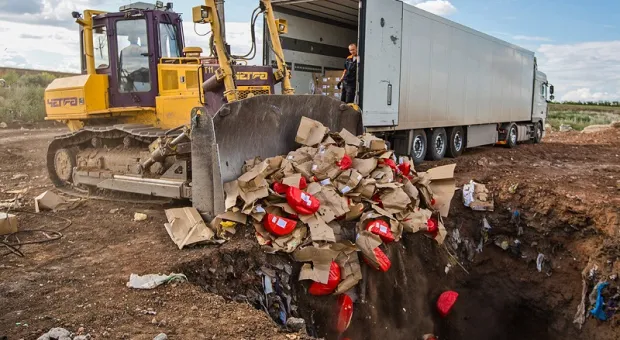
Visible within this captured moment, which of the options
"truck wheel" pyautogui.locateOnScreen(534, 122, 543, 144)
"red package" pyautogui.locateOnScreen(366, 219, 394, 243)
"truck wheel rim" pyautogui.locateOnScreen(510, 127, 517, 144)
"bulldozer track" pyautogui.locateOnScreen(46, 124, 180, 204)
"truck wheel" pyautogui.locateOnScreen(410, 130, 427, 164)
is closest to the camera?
"red package" pyautogui.locateOnScreen(366, 219, 394, 243)

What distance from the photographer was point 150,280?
466 centimetres

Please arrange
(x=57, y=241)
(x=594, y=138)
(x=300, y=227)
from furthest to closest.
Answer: (x=594, y=138) < (x=57, y=241) < (x=300, y=227)

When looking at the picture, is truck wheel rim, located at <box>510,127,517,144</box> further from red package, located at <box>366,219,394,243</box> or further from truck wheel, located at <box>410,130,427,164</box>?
red package, located at <box>366,219,394,243</box>

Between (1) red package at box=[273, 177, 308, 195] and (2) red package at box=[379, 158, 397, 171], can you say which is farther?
(2) red package at box=[379, 158, 397, 171]

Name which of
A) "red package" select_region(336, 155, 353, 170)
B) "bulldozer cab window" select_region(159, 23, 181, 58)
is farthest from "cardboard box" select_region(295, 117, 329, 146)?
"bulldozer cab window" select_region(159, 23, 181, 58)

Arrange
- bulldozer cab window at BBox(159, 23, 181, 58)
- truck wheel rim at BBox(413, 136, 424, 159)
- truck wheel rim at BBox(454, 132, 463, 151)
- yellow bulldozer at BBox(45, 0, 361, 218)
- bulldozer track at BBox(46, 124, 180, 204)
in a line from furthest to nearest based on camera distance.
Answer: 1. truck wheel rim at BBox(454, 132, 463, 151)
2. truck wheel rim at BBox(413, 136, 424, 159)
3. bulldozer cab window at BBox(159, 23, 181, 58)
4. bulldozer track at BBox(46, 124, 180, 204)
5. yellow bulldozer at BBox(45, 0, 361, 218)

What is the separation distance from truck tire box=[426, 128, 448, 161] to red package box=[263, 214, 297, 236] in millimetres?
7442

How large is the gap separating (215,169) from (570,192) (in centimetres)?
563

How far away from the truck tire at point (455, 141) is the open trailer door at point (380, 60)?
321cm

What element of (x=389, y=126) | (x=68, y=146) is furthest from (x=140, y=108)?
(x=389, y=126)

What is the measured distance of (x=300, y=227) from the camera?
18.8 feet

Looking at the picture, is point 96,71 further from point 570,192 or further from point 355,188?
point 570,192

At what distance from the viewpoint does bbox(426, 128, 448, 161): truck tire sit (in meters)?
12.3

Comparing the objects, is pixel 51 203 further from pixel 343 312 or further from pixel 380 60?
pixel 380 60
